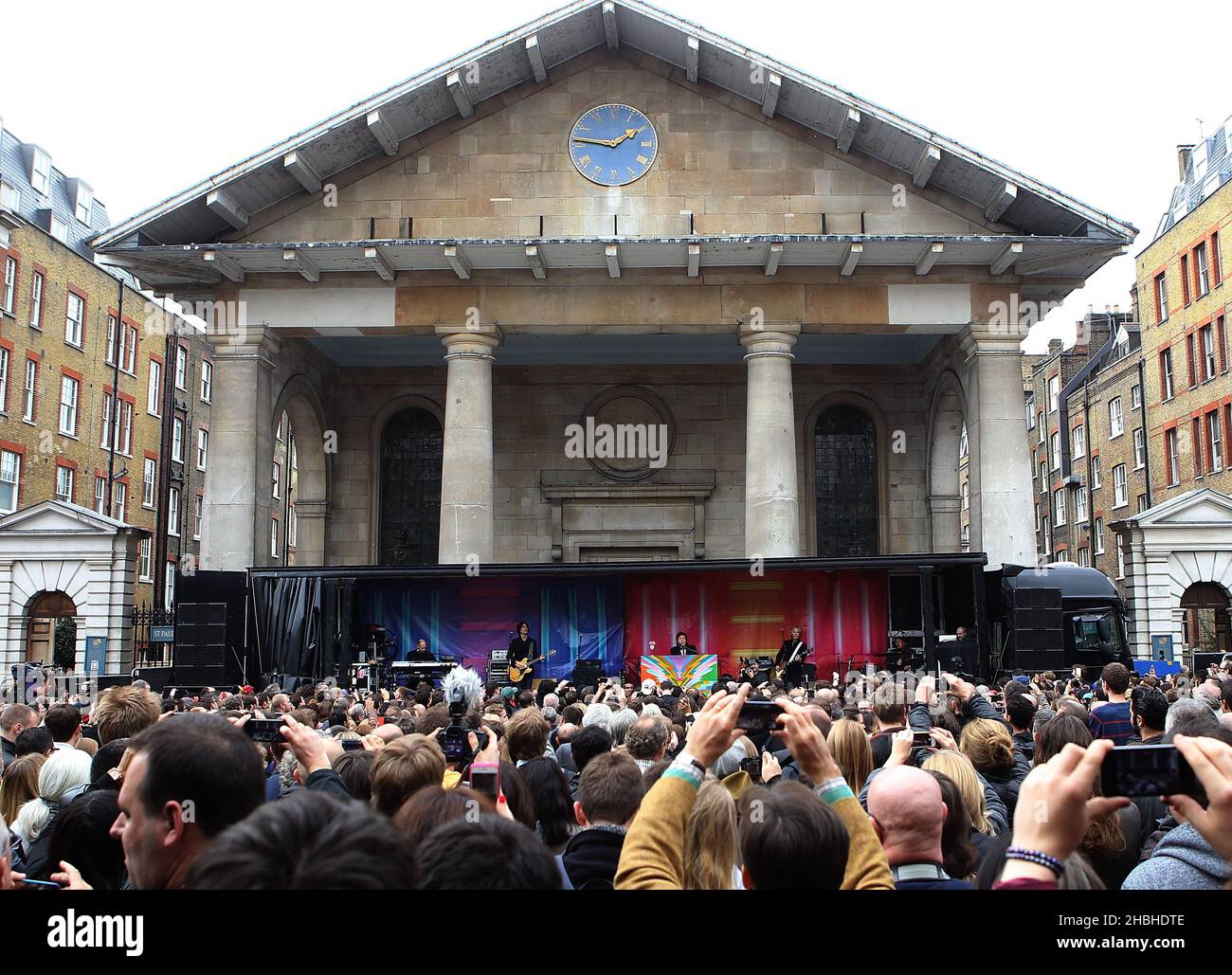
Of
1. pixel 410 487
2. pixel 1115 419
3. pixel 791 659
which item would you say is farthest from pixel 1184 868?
pixel 1115 419

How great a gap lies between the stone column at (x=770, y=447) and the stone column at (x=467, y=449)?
19.7 ft

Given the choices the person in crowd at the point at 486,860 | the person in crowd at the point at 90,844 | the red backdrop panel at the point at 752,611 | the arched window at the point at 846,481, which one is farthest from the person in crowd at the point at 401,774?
the arched window at the point at 846,481

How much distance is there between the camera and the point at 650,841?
11.9 feet

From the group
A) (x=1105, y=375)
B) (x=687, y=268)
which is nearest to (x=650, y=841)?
(x=687, y=268)

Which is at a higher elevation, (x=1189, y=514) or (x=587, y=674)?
(x=1189, y=514)

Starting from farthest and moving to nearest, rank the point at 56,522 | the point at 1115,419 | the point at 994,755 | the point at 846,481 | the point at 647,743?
the point at 1115,419
the point at 846,481
the point at 56,522
the point at 994,755
the point at 647,743

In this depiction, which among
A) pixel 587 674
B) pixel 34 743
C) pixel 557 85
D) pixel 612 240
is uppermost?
pixel 557 85

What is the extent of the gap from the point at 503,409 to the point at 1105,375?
35471 mm

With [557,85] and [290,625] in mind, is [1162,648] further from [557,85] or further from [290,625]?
[290,625]

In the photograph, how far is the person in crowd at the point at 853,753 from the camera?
6301mm

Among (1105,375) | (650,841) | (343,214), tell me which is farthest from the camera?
(1105,375)

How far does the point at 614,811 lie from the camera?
192 inches

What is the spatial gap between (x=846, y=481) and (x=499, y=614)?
1144cm
